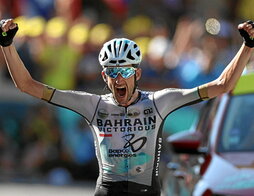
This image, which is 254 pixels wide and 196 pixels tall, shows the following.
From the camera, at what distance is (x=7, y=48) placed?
7.48 m

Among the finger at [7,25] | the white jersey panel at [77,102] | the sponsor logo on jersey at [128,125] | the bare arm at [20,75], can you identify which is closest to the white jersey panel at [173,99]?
the sponsor logo on jersey at [128,125]

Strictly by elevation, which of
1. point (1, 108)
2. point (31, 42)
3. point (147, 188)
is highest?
point (31, 42)

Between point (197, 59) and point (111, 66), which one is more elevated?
point (197, 59)

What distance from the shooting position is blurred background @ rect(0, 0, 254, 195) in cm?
1587

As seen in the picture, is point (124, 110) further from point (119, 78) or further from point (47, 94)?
point (47, 94)

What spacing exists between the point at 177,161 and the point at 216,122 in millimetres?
630

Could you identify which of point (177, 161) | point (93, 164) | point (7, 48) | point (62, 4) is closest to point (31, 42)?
point (62, 4)

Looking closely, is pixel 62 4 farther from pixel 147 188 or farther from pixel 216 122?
pixel 147 188

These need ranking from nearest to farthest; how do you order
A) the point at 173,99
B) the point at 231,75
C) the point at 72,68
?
the point at 231,75 → the point at 173,99 → the point at 72,68

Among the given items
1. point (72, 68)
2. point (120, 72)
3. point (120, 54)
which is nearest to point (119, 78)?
point (120, 72)

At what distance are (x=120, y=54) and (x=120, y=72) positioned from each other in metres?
0.17

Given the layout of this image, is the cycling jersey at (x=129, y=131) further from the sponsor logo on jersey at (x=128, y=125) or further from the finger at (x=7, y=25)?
the finger at (x=7, y=25)

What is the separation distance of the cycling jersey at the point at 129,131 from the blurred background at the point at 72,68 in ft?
24.5

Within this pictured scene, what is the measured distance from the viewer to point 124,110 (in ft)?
24.6
